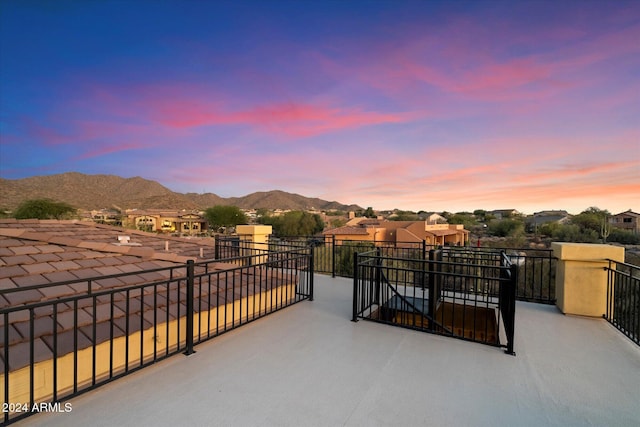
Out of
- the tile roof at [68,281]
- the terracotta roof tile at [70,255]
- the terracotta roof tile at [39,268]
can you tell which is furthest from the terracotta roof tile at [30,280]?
the terracotta roof tile at [70,255]

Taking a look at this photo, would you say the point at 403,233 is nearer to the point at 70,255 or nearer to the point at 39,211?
the point at 70,255

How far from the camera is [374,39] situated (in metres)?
7.53

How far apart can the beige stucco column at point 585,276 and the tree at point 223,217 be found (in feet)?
182

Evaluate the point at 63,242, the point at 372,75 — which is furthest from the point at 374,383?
the point at 372,75

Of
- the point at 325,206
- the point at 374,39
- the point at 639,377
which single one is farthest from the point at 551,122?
the point at 325,206

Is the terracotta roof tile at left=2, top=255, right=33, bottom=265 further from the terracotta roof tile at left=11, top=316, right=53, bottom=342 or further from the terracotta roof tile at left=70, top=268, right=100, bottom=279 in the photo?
the terracotta roof tile at left=11, top=316, right=53, bottom=342

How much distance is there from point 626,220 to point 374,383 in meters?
49.2

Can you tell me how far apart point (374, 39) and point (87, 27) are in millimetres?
9126

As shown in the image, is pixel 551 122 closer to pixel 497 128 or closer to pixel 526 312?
pixel 497 128

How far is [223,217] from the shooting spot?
5644cm

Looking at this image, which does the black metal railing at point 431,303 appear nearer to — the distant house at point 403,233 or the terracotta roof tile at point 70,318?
the terracotta roof tile at point 70,318

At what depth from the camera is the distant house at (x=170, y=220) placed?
48.5m

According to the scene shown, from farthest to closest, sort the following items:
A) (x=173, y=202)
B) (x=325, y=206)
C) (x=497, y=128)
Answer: (x=325, y=206)
(x=173, y=202)
(x=497, y=128)

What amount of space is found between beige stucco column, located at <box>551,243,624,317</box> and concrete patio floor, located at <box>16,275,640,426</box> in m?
0.57
